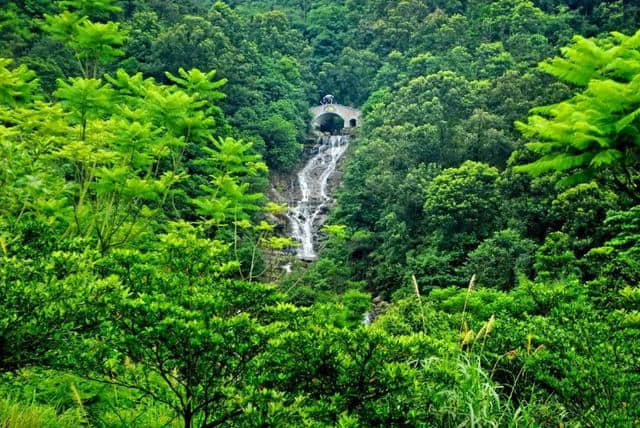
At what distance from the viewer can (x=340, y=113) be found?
39.4 metres

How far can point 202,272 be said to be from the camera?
14.1 ft

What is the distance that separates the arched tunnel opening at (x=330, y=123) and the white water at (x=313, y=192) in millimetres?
4848

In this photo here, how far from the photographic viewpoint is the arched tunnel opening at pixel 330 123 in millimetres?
40750

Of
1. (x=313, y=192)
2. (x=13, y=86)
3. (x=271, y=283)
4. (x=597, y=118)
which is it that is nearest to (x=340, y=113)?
(x=313, y=192)

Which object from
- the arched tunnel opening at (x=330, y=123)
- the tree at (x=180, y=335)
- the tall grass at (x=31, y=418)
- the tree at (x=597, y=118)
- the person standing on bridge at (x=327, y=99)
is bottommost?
the tall grass at (x=31, y=418)

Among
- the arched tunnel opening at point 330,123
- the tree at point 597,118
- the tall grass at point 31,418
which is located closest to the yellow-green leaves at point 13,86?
the tall grass at point 31,418

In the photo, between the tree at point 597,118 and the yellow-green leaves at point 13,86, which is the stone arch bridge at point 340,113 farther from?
the tree at point 597,118

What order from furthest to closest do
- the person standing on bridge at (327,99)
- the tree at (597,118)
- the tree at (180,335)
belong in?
the person standing on bridge at (327,99) → the tree at (597,118) → the tree at (180,335)

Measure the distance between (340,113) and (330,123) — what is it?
2690 mm

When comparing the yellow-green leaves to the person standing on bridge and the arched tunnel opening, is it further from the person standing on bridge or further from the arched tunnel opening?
the person standing on bridge

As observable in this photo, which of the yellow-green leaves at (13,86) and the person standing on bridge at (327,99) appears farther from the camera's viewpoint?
the person standing on bridge at (327,99)

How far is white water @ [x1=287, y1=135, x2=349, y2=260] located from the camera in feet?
86.6

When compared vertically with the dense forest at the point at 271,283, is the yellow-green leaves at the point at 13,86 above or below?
above

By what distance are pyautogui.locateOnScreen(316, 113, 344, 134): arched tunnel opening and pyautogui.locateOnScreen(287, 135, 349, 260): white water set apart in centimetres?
485
